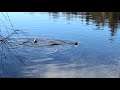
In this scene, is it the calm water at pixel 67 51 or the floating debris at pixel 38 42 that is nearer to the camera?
the calm water at pixel 67 51

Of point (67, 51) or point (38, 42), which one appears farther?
point (38, 42)

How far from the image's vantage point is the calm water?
6.65 metres

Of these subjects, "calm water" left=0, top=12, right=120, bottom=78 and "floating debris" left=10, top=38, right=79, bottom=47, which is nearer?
"calm water" left=0, top=12, right=120, bottom=78

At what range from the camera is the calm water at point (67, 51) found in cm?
665

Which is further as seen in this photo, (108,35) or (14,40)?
(108,35)

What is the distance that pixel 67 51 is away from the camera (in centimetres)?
827

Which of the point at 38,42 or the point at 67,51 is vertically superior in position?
the point at 38,42
